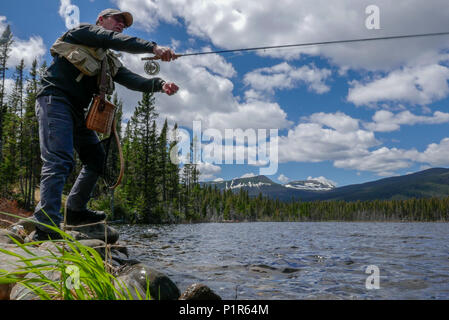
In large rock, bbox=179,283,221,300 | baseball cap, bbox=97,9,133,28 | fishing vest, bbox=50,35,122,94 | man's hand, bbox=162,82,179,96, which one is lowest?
large rock, bbox=179,283,221,300

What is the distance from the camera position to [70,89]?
12.8 ft

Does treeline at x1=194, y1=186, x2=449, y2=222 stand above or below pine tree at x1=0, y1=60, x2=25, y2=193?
below

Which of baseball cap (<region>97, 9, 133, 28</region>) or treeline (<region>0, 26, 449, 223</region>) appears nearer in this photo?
baseball cap (<region>97, 9, 133, 28</region>)

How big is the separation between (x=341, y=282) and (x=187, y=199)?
5928cm

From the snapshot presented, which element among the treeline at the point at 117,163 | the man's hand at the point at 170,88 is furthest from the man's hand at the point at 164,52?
the treeline at the point at 117,163

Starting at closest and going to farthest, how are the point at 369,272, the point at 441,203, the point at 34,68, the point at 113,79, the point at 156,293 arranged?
the point at 156,293 < the point at 113,79 < the point at 369,272 < the point at 34,68 < the point at 441,203

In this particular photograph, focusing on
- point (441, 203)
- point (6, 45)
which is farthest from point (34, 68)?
point (441, 203)

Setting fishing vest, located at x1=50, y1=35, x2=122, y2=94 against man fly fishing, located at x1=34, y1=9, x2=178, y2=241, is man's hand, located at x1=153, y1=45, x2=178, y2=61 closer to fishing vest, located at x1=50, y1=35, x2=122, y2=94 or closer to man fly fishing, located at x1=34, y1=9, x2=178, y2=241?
man fly fishing, located at x1=34, y1=9, x2=178, y2=241

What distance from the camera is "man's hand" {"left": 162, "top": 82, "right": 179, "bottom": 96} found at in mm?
4195

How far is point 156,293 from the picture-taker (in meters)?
3.30

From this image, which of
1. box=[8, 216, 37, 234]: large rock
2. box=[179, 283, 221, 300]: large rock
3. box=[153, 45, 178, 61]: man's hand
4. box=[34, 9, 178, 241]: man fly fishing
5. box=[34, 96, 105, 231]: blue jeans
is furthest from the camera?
box=[8, 216, 37, 234]: large rock

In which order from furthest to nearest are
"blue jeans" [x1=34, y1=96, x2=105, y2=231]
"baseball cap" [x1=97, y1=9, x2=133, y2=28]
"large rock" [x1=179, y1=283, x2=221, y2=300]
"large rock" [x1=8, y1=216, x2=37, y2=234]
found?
"large rock" [x1=8, y1=216, x2=37, y2=234]
"baseball cap" [x1=97, y1=9, x2=133, y2=28]
"blue jeans" [x1=34, y1=96, x2=105, y2=231]
"large rock" [x1=179, y1=283, x2=221, y2=300]

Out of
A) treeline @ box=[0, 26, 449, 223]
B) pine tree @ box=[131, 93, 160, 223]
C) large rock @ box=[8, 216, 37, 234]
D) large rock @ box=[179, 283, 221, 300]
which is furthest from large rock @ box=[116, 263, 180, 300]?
pine tree @ box=[131, 93, 160, 223]

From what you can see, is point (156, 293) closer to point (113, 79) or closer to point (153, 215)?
point (113, 79)
